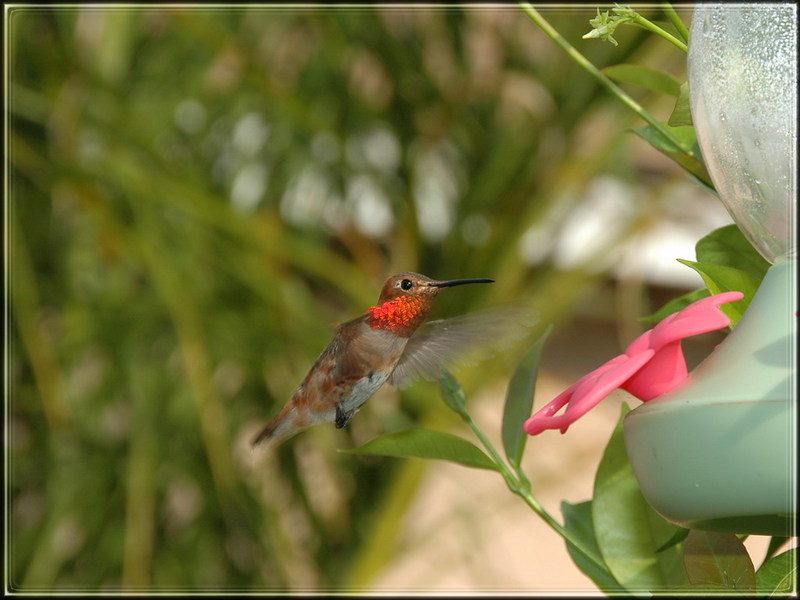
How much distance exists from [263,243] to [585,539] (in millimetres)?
1025

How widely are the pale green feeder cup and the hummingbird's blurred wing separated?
17 centimetres

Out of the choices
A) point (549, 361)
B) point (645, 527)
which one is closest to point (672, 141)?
point (645, 527)

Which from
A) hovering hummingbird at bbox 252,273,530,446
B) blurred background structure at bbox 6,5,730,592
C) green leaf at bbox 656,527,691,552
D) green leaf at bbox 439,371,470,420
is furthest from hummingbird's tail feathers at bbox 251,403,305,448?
blurred background structure at bbox 6,5,730,592

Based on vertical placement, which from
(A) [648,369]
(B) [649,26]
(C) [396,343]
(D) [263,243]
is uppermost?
(B) [649,26]

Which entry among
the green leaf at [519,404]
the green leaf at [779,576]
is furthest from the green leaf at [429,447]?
the green leaf at [779,576]

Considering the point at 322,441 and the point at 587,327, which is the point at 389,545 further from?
the point at 587,327

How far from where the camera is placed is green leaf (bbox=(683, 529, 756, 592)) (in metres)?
0.45

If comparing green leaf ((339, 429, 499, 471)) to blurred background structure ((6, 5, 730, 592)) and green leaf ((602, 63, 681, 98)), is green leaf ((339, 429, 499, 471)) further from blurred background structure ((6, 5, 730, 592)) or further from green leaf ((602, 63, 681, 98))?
blurred background structure ((6, 5, 730, 592))

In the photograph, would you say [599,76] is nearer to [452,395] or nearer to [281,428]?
[452,395]

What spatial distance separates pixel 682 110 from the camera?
54 centimetres

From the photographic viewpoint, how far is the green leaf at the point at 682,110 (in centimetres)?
53

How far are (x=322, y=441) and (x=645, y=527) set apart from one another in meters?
1.08

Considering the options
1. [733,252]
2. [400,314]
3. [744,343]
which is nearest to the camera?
[744,343]

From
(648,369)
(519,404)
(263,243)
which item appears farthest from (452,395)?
(263,243)
